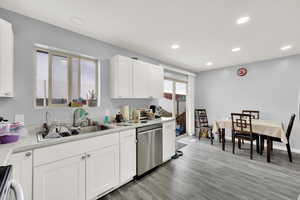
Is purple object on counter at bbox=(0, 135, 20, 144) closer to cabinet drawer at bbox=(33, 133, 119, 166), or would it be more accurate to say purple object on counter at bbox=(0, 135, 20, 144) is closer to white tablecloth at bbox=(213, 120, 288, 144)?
cabinet drawer at bbox=(33, 133, 119, 166)

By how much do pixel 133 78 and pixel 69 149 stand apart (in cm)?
168

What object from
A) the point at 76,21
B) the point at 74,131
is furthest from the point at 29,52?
the point at 74,131

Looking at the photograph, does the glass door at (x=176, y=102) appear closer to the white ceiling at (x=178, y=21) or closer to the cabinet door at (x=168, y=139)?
the cabinet door at (x=168, y=139)

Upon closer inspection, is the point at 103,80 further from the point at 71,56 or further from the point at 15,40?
the point at 15,40

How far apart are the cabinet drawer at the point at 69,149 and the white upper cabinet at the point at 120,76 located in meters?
0.90

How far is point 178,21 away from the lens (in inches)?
75.5

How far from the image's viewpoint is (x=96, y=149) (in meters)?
1.69

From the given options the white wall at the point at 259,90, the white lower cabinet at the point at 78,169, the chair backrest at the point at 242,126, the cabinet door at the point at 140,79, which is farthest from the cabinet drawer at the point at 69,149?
the white wall at the point at 259,90

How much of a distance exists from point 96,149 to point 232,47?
3.41 m

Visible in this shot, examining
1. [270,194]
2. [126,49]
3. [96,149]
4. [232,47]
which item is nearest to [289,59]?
[232,47]

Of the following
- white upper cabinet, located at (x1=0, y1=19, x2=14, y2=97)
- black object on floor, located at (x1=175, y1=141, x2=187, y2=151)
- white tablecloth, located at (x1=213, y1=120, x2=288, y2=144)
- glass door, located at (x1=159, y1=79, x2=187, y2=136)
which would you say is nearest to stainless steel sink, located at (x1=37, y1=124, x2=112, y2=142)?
white upper cabinet, located at (x1=0, y1=19, x2=14, y2=97)

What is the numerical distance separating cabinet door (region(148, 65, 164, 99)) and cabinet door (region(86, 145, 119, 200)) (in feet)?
5.35

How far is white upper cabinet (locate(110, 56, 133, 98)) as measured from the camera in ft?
7.98

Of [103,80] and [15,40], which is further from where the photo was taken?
[103,80]
